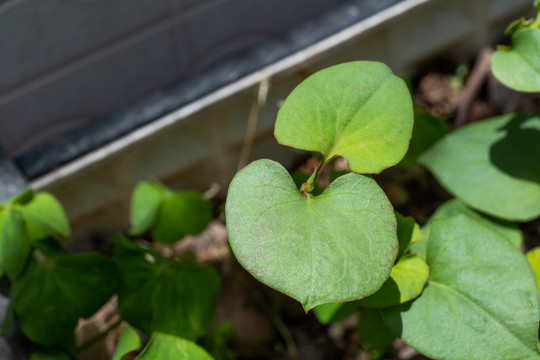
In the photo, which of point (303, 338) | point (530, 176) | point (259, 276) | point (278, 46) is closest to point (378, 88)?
point (259, 276)

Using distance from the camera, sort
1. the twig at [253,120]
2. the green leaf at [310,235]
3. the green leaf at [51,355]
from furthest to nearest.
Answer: the twig at [253,120]
the green leaf at [51,355]
the green leaf at [310,235]

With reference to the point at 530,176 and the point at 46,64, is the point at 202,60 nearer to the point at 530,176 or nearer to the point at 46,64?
the point at 46,64

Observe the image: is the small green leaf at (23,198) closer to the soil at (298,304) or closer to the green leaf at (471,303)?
the soil at (298,304)

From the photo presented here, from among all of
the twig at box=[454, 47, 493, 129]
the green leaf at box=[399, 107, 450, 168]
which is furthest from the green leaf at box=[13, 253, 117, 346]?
the twig at box=[454, 47, 493, 129]

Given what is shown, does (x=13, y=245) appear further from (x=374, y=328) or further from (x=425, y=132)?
(x=425, y=132)

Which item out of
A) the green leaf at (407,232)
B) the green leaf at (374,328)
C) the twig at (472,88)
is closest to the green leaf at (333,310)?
the green leaf at (374,328)

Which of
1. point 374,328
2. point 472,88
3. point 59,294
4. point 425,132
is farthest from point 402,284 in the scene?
point 472,88

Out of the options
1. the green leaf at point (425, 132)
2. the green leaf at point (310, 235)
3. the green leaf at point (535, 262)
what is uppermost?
the green leaf at point (310, 235)
